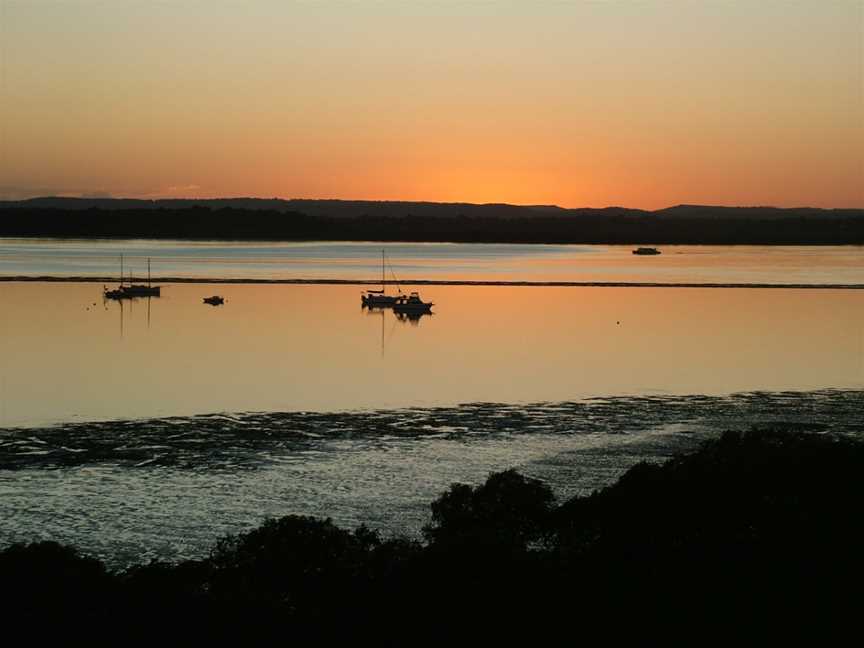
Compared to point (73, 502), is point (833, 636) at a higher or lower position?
higher

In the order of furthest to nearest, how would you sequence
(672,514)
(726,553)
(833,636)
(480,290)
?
(480,290)
(672,514)
(726,553)
(833,636)

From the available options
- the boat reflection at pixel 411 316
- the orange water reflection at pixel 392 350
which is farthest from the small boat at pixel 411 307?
the orange water reflection at pixel 392 350

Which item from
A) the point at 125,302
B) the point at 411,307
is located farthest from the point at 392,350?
the point at 125,302

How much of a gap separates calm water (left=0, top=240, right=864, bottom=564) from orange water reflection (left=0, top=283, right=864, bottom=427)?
236mm

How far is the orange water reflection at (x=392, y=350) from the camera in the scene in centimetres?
4622

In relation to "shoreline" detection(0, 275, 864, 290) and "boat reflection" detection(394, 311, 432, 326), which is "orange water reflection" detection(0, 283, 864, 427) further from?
"shoreline" detection(0, 275, 864, 290)

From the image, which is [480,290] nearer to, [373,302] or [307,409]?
[373,302]

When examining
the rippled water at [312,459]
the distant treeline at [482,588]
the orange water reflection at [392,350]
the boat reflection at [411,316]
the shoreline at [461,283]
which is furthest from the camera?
the shoreline at [461,283]

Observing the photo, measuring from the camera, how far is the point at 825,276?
136 meters

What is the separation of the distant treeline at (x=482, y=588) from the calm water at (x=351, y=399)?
25.7ft

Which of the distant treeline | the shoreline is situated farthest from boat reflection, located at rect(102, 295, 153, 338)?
the distant treeline

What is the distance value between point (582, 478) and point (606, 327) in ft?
157

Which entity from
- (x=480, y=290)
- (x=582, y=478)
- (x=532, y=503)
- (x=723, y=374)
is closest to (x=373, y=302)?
(x=480, y=290)

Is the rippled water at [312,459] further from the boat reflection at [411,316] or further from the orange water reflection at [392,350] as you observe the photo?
the boat reflection at [411,316]
